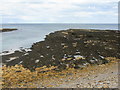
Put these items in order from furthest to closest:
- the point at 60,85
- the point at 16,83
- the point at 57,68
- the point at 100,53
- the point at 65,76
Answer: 1. the point at 100,53
2. the point at 57,68
3. the point at 65,76
4. the point at 16,83
5. the point at 60,85

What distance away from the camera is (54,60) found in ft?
74.0

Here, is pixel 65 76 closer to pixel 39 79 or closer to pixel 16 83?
pixel 39 79

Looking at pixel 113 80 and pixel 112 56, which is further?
pixel 112 56

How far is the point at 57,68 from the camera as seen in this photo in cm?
1917

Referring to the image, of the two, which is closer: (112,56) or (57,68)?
(57,68)

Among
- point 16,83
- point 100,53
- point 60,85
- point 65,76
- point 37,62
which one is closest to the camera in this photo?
point 60,85

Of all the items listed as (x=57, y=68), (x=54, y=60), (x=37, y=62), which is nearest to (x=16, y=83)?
(x=57, y=68)

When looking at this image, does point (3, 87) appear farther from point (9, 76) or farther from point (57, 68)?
point (57, 68)

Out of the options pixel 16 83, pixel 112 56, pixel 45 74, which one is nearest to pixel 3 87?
pixel 16 83

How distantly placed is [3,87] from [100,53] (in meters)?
17.2

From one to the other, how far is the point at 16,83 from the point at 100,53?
1591 centimetres

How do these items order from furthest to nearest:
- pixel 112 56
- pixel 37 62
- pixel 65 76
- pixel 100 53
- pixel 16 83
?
pixel 100 53 < pixel 112 56 < pixel 37 62 < pixel 65 76 < pixel 16 83

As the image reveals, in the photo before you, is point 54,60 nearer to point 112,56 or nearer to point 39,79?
point 39,79

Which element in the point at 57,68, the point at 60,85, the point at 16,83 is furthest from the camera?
the point at 57,68
